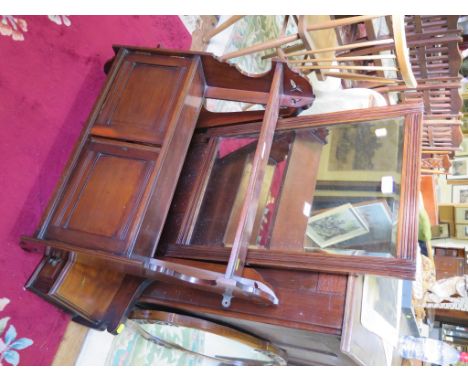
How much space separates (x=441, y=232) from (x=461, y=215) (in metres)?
0.33

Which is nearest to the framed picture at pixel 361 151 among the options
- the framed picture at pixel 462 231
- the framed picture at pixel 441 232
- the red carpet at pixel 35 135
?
the red carpet at pixel 35 135

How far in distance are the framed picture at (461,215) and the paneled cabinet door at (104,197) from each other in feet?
15.4

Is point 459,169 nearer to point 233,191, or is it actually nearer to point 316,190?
point 316,190

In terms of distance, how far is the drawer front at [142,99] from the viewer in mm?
1306

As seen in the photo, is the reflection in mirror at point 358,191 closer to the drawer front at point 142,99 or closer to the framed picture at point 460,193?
the drawer front at point 142,99

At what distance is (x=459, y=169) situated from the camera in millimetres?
4988

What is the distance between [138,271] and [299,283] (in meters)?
0.50

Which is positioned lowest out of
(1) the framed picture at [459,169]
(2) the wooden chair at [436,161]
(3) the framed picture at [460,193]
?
(2) the wooden chair at [436,161]

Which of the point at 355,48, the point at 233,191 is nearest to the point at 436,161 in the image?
the point at 355,48

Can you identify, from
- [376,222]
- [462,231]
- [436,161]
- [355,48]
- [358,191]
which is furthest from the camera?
[462,231]

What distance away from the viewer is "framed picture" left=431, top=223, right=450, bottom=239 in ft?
15.4

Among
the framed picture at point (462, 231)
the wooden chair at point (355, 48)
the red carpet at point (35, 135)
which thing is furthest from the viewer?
the framed picture at point (462, 231)

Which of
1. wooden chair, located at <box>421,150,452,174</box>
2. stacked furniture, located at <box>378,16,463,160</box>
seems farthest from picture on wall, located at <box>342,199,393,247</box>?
wooden chair, located at <box>421,150,452,174</box>
